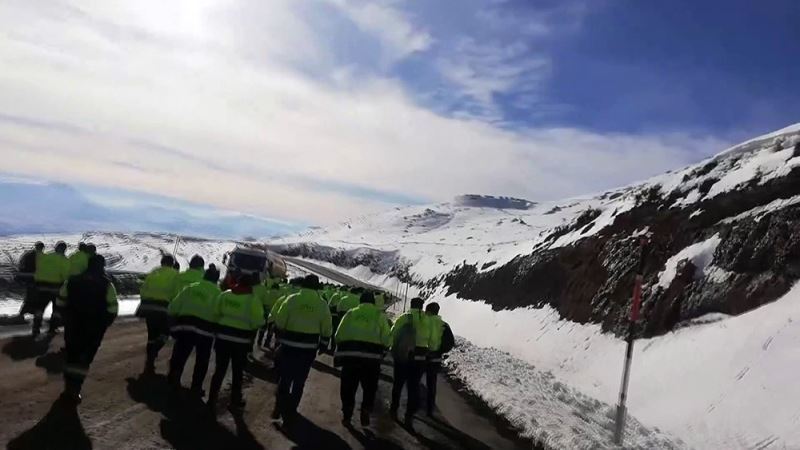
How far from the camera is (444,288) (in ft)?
204

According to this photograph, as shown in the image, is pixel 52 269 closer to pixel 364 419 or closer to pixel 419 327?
pixel 419 327

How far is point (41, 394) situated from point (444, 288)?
53945mm

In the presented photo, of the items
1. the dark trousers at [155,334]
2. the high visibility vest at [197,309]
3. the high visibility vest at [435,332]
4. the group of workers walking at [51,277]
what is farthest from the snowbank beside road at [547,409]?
the group of workers walking at [51,277]

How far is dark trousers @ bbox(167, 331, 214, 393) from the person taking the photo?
33.8 feet

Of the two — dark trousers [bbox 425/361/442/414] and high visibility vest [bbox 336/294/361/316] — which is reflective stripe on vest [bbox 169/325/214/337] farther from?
high visibility vest [bbox 336/294/361/316]

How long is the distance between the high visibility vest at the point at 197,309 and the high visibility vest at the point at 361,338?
192cm

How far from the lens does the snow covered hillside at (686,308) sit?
41.5ft

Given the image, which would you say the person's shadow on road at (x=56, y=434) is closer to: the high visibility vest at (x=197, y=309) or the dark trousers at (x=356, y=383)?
the high visibility vest at (x=197, y=309)

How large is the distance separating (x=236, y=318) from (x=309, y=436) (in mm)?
2020

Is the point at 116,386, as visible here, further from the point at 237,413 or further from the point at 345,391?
the point at 345,391

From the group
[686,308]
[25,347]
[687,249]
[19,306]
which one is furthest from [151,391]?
[687,249]

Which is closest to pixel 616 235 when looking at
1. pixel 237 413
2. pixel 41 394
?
pixel 237 413

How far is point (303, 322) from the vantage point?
10.2 metres

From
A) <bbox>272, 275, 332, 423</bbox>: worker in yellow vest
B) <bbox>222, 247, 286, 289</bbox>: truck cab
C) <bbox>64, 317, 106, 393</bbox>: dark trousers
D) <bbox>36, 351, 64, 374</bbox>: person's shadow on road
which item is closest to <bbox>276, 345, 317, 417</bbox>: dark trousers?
<bbox>272, 275, 332, 423</bbox>: worker in yellow vest
